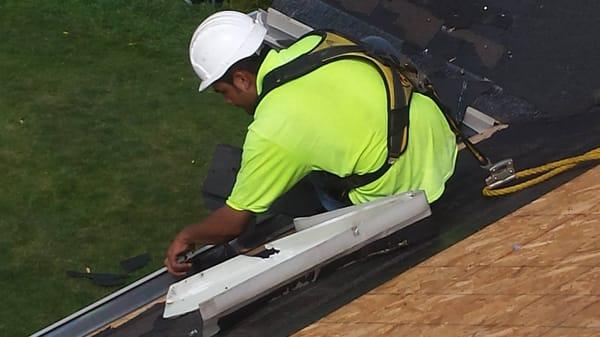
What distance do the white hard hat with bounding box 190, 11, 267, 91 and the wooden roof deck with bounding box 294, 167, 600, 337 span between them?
1.11 meters

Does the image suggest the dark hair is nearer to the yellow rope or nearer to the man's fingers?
the man's fingers

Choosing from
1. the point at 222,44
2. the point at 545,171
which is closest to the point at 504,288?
the point at 545,171

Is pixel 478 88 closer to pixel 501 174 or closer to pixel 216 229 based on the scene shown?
pixel 501 174

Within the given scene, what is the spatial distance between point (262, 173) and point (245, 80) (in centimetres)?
42

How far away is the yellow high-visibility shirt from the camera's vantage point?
364cm

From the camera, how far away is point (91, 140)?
700cm

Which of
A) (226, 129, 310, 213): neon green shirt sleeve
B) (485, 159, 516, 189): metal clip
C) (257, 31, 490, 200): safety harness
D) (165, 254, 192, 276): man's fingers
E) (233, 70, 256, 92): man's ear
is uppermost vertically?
(257, 31, 490, 200): safety harness

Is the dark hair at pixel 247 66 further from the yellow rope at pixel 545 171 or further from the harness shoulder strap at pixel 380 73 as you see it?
the yellow rope at pixel 545 171

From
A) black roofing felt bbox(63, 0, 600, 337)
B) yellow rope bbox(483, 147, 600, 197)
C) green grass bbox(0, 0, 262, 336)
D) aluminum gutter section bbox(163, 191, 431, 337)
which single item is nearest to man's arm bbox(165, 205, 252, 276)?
aluminum gutter section bbox(163, 191, 431, 337)

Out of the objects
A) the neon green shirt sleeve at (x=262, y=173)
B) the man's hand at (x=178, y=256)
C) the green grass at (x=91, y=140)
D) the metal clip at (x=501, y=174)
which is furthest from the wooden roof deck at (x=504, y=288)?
the green grass at (x=91, y=140)

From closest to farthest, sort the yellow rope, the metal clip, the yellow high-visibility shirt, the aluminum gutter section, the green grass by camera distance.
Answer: the aluminum gutter section, the yellow high-visibility shirt, the yellow rope, the metal clip, the green grass

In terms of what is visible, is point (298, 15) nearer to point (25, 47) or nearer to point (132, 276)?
point (132, 276)

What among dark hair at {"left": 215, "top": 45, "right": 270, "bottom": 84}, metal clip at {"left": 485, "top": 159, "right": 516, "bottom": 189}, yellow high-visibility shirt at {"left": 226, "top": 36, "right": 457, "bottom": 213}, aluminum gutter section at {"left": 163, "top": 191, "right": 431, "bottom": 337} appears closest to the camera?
aluminum gutter section at {"left": 163, "top": 191, "right": 431, "bottom": 337}

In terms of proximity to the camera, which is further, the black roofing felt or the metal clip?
the metal clip
